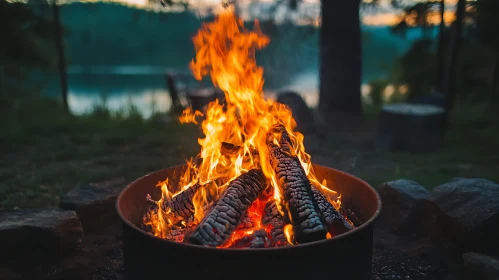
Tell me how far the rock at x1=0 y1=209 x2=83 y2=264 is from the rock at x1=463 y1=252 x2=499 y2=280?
317 centimetres

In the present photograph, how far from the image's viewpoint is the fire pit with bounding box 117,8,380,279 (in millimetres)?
2188

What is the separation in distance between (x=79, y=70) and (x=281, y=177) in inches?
2298

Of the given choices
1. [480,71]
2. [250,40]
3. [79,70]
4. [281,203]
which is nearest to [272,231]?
[281,203]

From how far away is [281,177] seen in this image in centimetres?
289

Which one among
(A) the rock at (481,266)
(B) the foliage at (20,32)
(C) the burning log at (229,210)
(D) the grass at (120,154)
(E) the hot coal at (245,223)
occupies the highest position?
(B) the foliage at (20,32)

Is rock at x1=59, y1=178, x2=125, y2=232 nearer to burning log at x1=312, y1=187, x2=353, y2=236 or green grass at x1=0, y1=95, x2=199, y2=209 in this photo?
green grass at x1=0, y1=95, x2=199, y2=209

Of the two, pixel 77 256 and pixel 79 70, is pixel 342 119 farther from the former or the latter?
pixel 79 70

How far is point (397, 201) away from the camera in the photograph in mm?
4109

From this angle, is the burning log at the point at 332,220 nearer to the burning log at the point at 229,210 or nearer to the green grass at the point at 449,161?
the burning log at the point at 229,210

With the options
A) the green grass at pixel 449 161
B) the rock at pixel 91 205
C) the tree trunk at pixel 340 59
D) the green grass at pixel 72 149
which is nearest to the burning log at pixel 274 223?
the rock at pixel 91 205

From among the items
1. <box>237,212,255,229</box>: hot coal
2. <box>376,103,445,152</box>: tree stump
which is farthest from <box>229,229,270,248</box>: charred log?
<box>376,103,445,152</box>: tree stump

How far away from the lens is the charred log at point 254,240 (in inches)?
96.6

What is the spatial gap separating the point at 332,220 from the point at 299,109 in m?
4.42

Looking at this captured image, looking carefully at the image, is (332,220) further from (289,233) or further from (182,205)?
(182,205)
